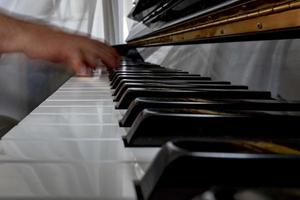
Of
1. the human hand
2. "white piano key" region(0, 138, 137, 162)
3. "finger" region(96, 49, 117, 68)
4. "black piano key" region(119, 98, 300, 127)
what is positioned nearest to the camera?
"white piano key" region(0, 138, 137, 162)

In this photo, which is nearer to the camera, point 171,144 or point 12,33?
point 171,144

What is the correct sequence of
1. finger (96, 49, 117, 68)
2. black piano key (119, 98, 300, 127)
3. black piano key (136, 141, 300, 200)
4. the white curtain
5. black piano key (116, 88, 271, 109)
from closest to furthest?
black piano key (136, 141, 300, 200) → black piano key (119, 98, 300, 127) → black piano key (116, 88, 271, 109) → finger (96, 49, 117, 68) → the white curtain

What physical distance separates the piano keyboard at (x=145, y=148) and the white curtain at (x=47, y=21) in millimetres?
2460

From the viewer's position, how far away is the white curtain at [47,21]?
3115 mm

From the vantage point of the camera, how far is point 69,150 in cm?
41

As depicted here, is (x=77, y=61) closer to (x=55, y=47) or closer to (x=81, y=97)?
(x=55, y=47)

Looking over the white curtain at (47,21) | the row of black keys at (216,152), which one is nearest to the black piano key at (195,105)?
the row of black keys at (216,152)

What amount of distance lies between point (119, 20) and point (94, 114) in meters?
3.13

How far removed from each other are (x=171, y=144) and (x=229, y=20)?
1.58 ft

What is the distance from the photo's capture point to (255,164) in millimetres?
246

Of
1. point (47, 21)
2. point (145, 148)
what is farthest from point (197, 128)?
point (47, 21)

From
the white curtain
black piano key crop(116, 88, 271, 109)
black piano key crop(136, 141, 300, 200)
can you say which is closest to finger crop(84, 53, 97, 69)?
black piano key crop(116, 88, 271, 109)

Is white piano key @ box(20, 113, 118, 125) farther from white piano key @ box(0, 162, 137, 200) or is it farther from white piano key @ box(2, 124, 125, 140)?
white piano key @ box(0, 162, 137, 200)

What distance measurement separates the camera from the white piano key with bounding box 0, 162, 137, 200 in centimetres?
28
